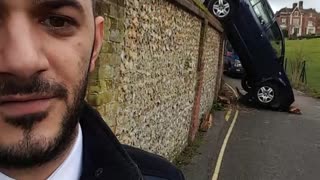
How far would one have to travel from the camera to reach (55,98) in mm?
1492

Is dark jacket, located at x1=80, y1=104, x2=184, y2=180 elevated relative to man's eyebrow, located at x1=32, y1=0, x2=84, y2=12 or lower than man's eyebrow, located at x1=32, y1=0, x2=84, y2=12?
lower

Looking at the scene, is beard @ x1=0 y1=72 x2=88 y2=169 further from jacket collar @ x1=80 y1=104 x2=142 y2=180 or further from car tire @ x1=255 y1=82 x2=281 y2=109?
car tire @ x1=255 y1=82 x2=281 y2=109

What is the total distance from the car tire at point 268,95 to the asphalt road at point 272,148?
0.45 meters

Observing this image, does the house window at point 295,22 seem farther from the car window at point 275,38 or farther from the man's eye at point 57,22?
the man's eye at point 57,22

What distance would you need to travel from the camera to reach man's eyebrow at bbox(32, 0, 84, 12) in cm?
149

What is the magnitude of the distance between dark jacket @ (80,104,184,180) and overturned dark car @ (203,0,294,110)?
15.5 meters

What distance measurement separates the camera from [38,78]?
143cm

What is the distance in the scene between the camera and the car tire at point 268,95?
719 inches

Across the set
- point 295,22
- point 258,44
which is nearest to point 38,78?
point 258,44

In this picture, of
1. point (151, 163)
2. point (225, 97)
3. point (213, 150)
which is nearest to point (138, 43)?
point (151, 163)

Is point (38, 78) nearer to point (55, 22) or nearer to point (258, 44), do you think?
point (55, 22)

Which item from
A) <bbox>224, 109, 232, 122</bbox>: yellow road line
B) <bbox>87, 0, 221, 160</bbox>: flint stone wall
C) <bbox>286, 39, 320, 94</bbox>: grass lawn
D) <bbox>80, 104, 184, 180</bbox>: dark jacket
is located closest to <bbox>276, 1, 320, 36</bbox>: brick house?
<bbox>286, 39, 320, 94</bbox>: grass lawn

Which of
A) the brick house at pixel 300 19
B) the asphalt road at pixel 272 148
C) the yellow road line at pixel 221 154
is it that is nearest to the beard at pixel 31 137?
the yellow road line at pixel 221 154

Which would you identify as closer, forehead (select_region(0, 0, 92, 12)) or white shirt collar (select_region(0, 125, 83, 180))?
forehead (select_region(0, 0, 92, 12))
